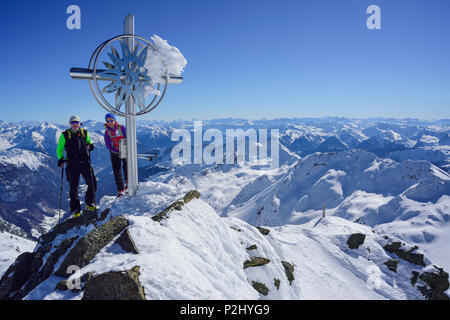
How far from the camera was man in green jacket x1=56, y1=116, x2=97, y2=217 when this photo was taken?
30.1 feet

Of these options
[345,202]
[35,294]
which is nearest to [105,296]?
[35,294]

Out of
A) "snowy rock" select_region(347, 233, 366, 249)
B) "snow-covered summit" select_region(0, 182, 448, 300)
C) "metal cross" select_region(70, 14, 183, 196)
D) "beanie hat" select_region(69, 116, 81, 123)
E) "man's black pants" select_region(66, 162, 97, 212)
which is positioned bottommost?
"snowy rock" select_region(347, 233, 366, 249)

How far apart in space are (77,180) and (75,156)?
3.55 feet

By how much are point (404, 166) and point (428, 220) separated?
62.2 meters

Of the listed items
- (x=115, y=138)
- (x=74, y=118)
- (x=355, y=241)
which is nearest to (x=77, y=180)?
(x=115, y=138)

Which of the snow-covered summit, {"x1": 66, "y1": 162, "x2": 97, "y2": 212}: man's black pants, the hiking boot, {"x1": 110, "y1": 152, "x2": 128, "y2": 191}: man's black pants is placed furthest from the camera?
{"x1": 110, "y1": 152, "x2": 128, "y2": 191}: man's black pants

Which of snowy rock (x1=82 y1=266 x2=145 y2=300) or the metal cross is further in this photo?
the metal cross

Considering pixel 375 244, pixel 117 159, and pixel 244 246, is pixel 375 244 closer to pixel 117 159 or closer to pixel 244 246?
pixel 244 246

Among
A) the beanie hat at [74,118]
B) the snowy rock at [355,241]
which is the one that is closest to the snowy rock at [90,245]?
the beanie hat at [74,118]

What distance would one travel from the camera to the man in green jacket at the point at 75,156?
361 inches

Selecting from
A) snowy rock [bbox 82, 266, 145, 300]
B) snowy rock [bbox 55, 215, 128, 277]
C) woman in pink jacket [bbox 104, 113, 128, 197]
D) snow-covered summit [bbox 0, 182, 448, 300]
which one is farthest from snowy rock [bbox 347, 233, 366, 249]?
snowy rock [bbox 82, 266, 145, 300]

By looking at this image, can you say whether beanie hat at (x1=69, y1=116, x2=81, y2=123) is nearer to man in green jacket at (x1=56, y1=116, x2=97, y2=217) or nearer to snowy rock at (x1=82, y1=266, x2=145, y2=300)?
man in green jacket at (x1=56, y1=116, x2=97, y2=217)

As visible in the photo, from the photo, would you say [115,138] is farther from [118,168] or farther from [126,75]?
[126,75]

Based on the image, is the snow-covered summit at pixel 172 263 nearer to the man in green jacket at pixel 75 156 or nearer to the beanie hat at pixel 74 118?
the man in green jacket at pixel 75 156
